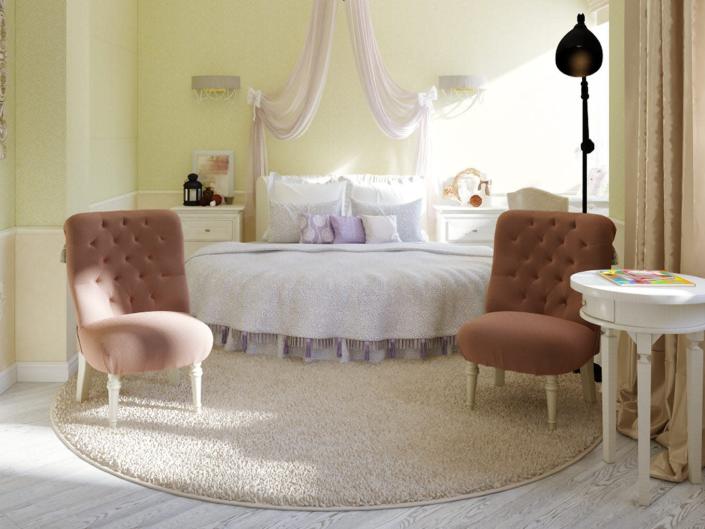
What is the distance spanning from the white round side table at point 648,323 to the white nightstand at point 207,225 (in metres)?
4.31

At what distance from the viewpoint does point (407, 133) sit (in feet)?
23.6

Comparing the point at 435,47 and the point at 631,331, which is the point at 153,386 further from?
the point at 435,47

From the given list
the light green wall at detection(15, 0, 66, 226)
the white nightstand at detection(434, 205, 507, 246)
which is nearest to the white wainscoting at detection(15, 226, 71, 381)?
the light green wall at detection(15, 0, 66, 226)

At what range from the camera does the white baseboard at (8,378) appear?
4438 millimetres

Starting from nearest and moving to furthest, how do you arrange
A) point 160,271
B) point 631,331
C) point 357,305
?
point 631,331, point 160,271, point 357,305

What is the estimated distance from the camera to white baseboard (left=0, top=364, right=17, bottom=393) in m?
4.44

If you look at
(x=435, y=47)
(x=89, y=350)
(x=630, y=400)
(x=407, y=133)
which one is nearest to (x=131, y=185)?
(x=407, y=133)

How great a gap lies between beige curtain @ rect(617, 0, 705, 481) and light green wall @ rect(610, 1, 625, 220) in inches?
18.7

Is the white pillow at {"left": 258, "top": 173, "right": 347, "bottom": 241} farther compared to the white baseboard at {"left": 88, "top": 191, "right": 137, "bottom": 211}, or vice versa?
the white pillow at {"left": 258, "top": 173, "right": 347, "bottom": 241}

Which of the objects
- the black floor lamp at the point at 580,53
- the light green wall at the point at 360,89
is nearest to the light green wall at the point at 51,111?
the light green wall at the point at 360,89

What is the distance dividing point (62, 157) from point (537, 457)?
3102 millimetres

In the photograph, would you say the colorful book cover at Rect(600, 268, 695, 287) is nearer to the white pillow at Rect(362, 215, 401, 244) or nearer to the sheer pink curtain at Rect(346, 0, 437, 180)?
the white pillow at Rect(362, 215, 401, 244)

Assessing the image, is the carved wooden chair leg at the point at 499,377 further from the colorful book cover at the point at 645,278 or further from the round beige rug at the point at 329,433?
the colorful book cover at the point at 645,278

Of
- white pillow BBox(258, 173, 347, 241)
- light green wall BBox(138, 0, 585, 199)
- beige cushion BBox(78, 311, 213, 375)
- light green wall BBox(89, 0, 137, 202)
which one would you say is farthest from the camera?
light green wall BBox(138, 0, 585, 199)
